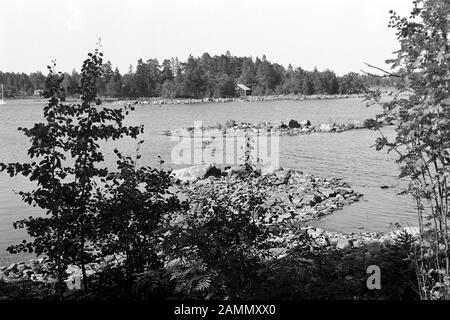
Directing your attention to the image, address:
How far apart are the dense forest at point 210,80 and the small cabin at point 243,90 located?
1989mm

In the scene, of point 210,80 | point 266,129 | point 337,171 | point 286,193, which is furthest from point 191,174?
point 210,80

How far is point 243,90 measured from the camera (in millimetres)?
167750

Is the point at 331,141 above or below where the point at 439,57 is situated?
below

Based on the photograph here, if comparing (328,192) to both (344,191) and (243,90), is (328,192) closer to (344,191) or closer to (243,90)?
(344,191)

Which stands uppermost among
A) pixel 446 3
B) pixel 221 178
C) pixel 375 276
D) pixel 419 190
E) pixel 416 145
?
pixel 446 3

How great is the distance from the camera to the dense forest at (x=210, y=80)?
6235 inches

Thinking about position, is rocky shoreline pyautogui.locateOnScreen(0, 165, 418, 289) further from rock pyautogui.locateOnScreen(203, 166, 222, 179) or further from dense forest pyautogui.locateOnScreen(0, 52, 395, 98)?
dense forest pyautogui.locateOnScreen(0, 52, 395, 98)

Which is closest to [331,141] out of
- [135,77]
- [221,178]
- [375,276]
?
[221,178]

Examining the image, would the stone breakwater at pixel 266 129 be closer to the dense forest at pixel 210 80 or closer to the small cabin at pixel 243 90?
the dense forest at pixel 210 80

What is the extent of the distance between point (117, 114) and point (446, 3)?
13.2ft

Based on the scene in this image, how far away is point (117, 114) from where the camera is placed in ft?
21.3

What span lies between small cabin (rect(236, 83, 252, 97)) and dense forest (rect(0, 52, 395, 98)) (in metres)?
1.99

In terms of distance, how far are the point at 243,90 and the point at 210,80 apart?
1215 cm
